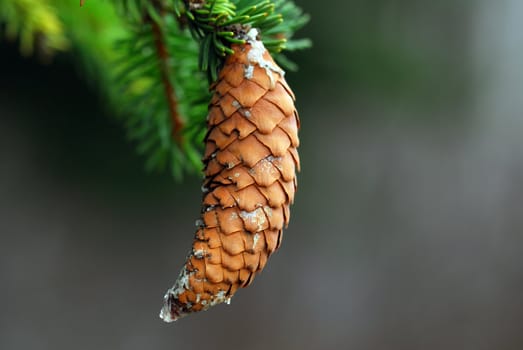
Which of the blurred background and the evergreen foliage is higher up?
the evergreen foliage

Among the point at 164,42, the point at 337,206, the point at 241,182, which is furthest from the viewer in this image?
the point at 337,206

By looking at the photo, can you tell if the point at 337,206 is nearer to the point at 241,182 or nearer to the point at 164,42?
the point at 164,42

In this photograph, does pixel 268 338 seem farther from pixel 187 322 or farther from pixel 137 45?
pixel 137 45

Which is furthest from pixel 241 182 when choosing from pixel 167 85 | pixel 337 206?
pixel 337 206

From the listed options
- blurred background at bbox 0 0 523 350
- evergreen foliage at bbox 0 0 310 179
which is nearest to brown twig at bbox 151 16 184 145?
evergreen foliage at bbox 0 0 310 179

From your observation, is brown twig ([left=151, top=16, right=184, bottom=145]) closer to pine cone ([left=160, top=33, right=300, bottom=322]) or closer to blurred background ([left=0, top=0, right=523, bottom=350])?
pine cone ([left=160, top=33, right=300, bottom=322])
